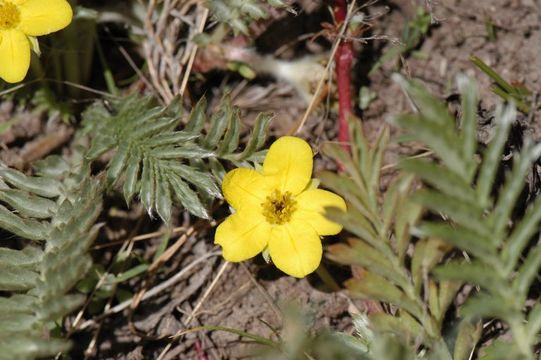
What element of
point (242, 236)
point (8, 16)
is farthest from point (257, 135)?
point (8, 16)

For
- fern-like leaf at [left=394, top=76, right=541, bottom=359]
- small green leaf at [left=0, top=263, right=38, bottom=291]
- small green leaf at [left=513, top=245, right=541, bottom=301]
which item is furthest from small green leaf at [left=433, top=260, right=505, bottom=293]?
small green leaf at [left=0, top=263, right=38, bottom=291]

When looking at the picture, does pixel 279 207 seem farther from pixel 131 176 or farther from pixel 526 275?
pixel 526 275

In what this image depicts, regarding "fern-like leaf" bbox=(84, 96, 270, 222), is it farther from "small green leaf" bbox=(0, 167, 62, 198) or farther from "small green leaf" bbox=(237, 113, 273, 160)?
"small green leaf" bbox=(0, 167, 62, 198)

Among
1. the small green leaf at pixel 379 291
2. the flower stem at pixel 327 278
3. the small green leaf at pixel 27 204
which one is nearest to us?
the small green leaf at pixel 379 291

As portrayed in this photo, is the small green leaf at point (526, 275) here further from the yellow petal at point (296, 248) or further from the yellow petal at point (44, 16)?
the yellow petal at point (44, 16)

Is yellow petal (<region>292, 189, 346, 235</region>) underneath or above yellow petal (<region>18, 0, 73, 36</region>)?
underneath

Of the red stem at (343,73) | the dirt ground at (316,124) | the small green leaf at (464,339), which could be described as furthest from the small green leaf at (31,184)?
the small green leaf at (464,339)

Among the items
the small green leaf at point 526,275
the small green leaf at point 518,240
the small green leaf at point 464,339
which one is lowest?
the small green leaf at point 464,339
